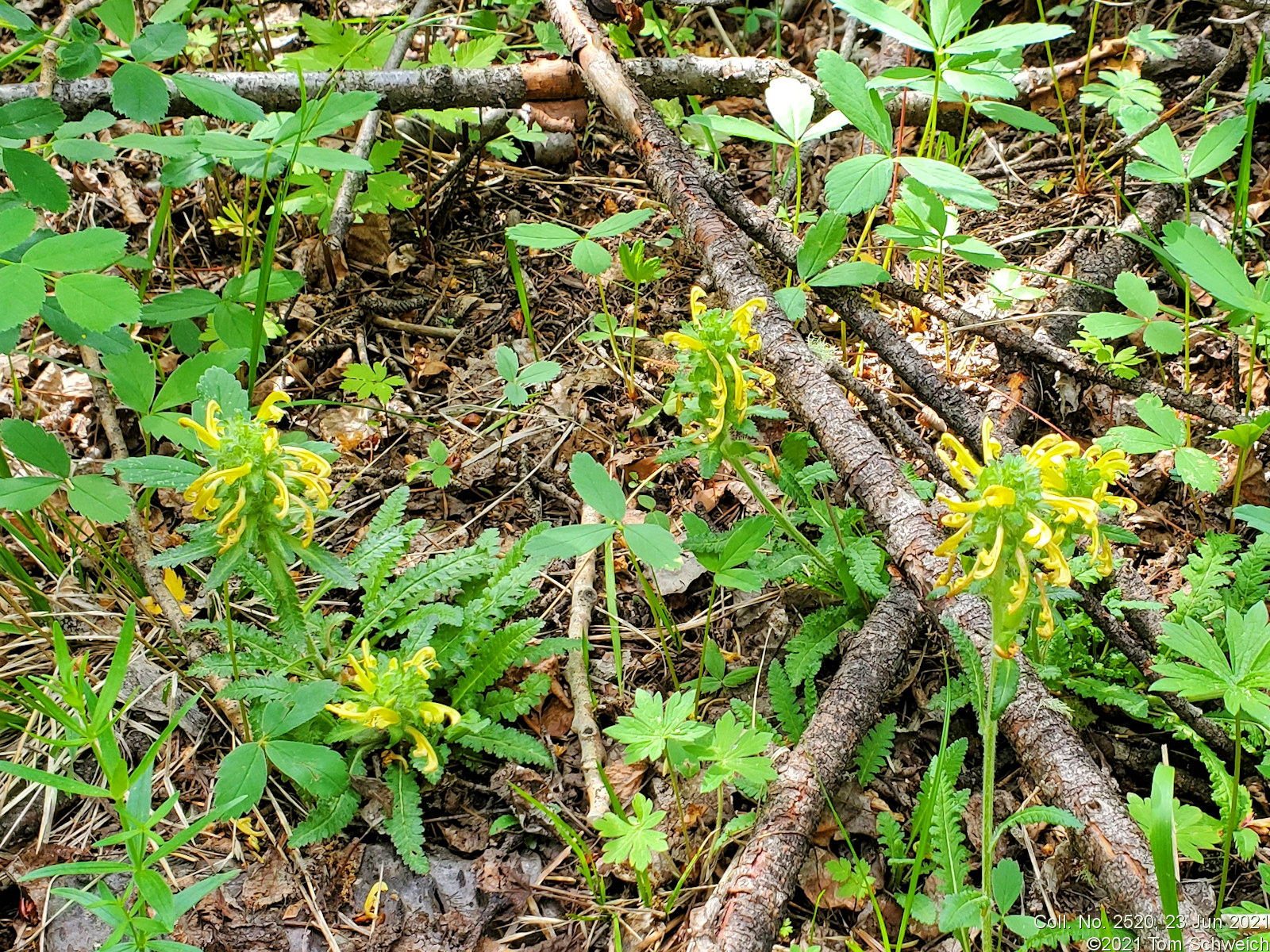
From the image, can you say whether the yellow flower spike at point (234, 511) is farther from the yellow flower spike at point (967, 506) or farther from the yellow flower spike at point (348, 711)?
the yellow flower spike at point (967, 506)

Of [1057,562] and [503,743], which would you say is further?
[503,743]

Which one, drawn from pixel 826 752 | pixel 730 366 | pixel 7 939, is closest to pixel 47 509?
pixel 7 939

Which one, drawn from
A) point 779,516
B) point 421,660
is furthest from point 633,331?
point 421,660

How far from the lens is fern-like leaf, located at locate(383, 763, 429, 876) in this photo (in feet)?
6.54

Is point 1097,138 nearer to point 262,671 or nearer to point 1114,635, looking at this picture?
point 1114,635

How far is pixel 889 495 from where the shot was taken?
2.20m

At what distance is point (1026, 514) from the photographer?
4.78ft

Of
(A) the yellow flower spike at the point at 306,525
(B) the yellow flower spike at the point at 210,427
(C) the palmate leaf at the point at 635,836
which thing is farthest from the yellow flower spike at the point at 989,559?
(B) the yellow flower spike at the point at 210,427

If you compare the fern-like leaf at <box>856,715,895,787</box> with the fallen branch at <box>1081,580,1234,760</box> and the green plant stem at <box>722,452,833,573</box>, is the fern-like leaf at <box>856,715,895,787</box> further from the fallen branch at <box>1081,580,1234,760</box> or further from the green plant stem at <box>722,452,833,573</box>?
the fallen branch at <box>1081,580,1234,760</box>

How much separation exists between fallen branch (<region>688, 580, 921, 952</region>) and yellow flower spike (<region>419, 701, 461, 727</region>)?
70 centimetres

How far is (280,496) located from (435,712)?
66 centimetres

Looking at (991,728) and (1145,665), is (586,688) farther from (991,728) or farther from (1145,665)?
(1145,665)

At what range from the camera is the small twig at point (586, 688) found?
2141mm

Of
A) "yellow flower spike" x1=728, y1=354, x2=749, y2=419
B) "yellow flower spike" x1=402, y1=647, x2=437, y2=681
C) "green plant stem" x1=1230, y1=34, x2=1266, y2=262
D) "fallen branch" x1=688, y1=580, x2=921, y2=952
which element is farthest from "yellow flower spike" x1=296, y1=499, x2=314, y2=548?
"green plant stem" x1=1230, y1=34, x2=1266, y2=262
